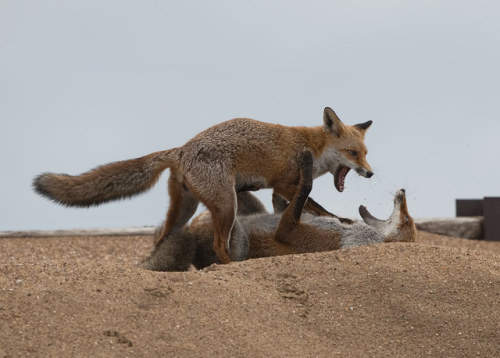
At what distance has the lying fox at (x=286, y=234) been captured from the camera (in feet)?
21.3

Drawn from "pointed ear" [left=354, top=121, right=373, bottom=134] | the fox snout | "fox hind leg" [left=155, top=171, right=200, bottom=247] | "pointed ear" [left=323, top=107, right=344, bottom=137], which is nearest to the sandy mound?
the fox snout

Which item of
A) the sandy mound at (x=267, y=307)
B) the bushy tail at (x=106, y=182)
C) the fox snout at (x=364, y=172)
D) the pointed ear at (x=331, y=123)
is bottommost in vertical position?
the sandy mound at (x=267, y=307)

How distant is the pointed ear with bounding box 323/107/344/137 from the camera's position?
6973 mm

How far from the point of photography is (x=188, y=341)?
4.51 m

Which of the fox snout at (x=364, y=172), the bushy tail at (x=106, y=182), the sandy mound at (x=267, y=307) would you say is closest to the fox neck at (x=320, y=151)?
the fox snout at (x=364, y=172)

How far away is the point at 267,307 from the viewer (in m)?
5.06

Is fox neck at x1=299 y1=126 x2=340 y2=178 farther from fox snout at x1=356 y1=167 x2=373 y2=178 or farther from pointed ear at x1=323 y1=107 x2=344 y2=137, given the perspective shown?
fox snout at x1=356 y1=167 x2=373 y2=178

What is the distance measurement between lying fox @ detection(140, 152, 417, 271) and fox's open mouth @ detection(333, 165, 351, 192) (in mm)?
398

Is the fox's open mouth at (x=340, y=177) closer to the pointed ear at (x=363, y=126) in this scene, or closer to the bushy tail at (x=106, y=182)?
the pointed ear at (x=363, y=126)

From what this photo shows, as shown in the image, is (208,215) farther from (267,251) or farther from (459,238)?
(459,238)

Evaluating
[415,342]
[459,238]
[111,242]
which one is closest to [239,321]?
[415,342]

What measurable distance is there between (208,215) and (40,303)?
2.38 meters

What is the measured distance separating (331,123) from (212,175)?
4.84 ft

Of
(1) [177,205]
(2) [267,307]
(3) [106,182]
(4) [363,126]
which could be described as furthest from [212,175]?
(4) [363,126]
